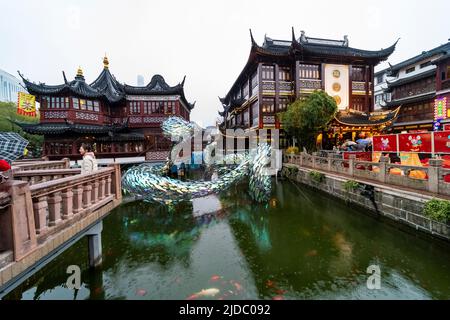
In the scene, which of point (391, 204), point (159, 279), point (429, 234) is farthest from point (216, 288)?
point (391, 204)

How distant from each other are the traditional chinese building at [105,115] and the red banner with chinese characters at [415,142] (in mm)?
17772

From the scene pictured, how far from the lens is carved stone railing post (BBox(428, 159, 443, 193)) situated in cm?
686

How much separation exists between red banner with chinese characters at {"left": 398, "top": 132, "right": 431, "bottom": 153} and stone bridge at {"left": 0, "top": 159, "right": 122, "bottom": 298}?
12.4 metres

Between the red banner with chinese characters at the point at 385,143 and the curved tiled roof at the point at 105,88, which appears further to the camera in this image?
the curved tiled roof at the point at 105,88

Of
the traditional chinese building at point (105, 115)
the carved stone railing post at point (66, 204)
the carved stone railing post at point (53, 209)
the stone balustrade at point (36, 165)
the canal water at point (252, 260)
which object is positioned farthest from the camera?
the traditional chinese building at point (105, 115)

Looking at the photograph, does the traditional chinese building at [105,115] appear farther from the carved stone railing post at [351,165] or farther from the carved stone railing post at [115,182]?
the carved stone railing post at [351,165]

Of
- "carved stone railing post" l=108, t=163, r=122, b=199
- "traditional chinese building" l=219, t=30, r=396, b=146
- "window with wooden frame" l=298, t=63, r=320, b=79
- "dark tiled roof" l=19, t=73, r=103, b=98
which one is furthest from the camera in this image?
"window with wooden frame" l=298, t=63, r=320, b=79

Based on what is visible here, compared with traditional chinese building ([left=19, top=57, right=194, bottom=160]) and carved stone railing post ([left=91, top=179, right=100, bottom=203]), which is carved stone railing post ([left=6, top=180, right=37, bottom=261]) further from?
traditional chinese building ([left=19, top=57, right=194, bottom=160])

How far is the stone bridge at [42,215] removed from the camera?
257 centimetres

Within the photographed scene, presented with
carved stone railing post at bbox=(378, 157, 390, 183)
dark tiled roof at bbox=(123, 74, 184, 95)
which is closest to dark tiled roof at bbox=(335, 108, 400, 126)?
carved stone railing post at bbox=(378, 157, 390, 183)

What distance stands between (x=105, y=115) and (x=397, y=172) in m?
22.0

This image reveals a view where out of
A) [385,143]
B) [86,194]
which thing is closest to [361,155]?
[385,143]

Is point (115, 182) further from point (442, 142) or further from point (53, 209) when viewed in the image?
point (442, 142)

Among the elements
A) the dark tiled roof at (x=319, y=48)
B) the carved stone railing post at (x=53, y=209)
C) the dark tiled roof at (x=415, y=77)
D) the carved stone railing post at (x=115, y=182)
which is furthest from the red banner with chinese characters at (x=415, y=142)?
the dark tiled roof at (x=415, y=77)
